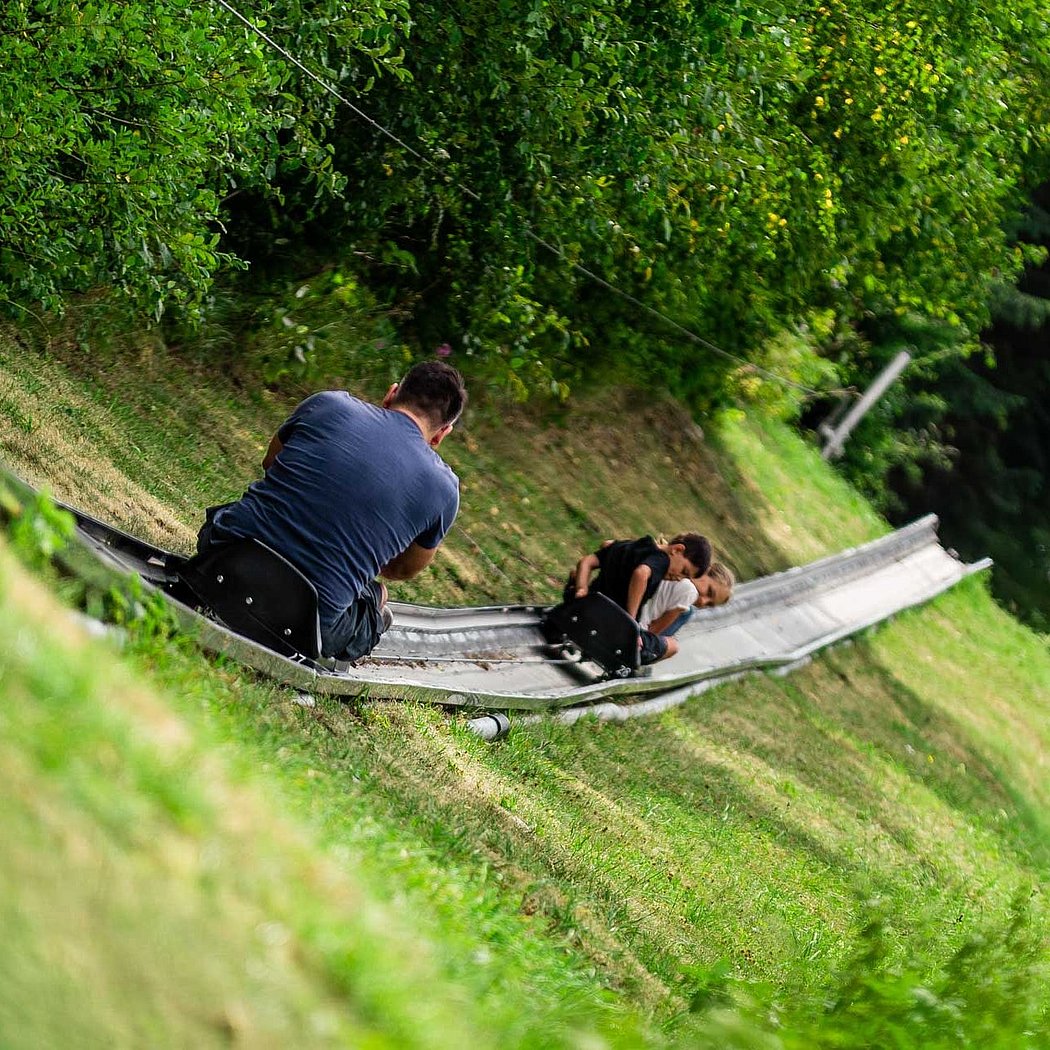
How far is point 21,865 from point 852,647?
1739 centimetres

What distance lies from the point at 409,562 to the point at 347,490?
0.68 meters

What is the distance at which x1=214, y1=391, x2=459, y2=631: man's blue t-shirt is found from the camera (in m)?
6.19

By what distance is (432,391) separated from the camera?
642 cm

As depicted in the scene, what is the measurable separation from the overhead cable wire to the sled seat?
139 inches

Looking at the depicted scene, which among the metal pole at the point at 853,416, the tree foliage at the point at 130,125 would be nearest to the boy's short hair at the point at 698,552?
the tree foliage at the point at 130,125

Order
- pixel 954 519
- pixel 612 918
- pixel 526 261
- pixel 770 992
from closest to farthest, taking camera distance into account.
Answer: pixel 770 992
pixel 612 918
pixel 526 261
pixel 954 519

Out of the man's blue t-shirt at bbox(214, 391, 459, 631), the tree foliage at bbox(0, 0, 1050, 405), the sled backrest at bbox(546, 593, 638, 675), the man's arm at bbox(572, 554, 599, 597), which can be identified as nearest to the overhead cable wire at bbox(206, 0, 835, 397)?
the tree foliage at bbox(0, 0, 1050, 405)

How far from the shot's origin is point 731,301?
1625 cm

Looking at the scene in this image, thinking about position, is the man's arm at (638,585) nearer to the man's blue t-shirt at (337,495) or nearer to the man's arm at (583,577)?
the man's arm at (583,577)

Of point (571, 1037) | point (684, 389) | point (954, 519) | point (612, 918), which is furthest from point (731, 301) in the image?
point (954, 519)

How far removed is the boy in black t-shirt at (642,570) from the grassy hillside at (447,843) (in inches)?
33.5

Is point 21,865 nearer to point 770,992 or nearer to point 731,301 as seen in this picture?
point 770,992

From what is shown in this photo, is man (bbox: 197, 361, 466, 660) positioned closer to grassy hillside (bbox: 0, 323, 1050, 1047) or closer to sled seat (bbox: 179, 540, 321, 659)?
sled seat (bbox: 179, 540, 321, 659)

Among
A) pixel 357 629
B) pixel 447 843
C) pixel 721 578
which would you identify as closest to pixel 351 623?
pixel 357 629
